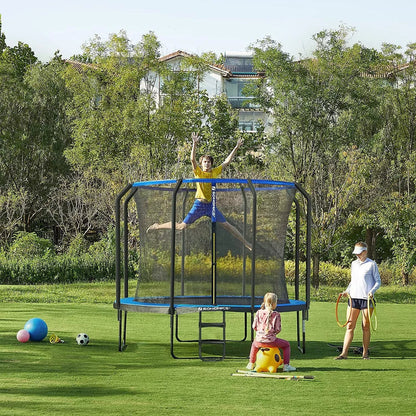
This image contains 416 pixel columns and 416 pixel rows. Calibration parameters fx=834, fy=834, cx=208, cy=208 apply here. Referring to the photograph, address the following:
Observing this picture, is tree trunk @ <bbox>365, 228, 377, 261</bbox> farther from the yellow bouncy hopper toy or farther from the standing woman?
the yellow bouncy hopper toy

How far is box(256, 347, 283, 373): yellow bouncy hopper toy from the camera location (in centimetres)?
890

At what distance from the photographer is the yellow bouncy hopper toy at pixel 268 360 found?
8898mm

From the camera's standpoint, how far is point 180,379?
8.46 m

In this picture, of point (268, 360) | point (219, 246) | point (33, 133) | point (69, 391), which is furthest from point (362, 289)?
point (33, 133)

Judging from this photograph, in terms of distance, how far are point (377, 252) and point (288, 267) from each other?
10.1 m

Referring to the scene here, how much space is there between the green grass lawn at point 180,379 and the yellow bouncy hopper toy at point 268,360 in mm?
284

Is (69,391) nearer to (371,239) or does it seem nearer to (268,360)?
(268,360)

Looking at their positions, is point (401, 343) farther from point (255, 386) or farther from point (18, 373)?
point (18, 373)

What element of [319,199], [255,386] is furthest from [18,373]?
[319,199]

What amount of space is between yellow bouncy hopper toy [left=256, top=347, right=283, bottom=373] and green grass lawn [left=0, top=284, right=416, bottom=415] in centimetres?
28

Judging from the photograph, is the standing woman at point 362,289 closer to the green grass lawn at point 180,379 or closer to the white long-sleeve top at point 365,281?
the white long-sleeve top at point 365,281

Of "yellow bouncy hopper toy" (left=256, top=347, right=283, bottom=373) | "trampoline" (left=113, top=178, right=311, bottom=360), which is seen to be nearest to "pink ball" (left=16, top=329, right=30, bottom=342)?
"trampoline" (left=113, top=178, right=311, bottom=360)

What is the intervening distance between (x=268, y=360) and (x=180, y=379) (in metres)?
1.03

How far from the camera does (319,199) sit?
23281 millimetres
